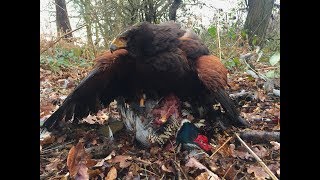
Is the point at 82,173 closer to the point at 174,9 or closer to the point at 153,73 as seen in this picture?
the point at 153,73

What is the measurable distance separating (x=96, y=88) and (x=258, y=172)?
3.96 ft

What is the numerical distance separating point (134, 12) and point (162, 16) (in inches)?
8.9

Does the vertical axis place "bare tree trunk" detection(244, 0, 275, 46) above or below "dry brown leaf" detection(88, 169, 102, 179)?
above

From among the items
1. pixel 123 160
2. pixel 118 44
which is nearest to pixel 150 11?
pixel 118 44

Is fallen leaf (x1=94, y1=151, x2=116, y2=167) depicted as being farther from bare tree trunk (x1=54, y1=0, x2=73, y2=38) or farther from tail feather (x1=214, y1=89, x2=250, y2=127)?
bare tree trunk (x1=54, y1=0, x2=73, y2=38)

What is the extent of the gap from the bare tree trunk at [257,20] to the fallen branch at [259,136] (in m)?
0.72

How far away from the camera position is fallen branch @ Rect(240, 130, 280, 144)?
1995 millimetres

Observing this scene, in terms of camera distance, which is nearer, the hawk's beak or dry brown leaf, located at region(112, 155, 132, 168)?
→ dry brown leaf, located at region(112, 155, 132, 168)

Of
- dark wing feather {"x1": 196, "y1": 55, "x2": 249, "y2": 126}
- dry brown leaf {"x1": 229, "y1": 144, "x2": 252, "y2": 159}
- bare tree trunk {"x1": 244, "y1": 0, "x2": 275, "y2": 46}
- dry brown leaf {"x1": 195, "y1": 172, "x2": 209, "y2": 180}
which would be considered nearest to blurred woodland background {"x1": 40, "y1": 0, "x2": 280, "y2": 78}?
bare tree trunk {"x1": 244, "y1": 0, "x2": 275, "y2": 46}
